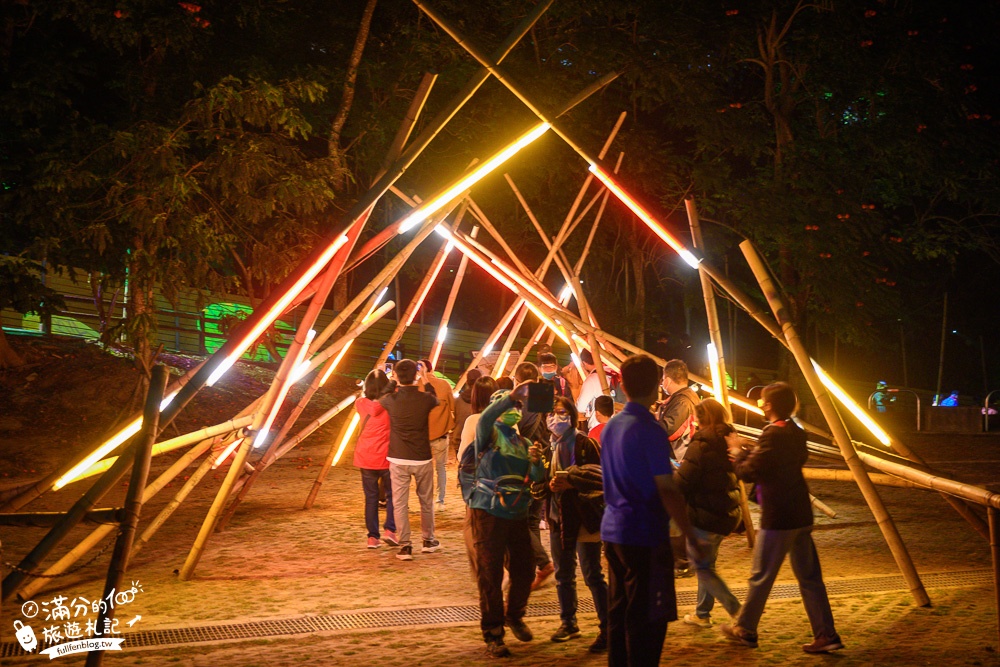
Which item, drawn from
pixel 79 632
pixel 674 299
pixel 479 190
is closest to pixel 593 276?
pixel 674 299

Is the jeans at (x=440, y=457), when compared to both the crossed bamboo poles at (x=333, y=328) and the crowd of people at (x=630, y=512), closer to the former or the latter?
the crossed bamboo poles at (x=333, y=328)

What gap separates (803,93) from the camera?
20891 millimetres

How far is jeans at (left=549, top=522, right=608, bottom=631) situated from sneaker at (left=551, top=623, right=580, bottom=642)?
0.02 m

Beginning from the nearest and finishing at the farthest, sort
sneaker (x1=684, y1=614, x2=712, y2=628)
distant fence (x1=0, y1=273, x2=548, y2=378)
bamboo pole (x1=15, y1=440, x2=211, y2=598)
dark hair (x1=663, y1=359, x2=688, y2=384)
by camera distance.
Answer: sneaker (x1=684, y1=614, x2=712, y2=628) → bamboo pole (x1=15, y1=440, x2=211, y2=598) → dark hair (x1=663, y1=359, x2=688, y2=384) → distant fence (x1=0, y1=273, x2=548, y2=378)

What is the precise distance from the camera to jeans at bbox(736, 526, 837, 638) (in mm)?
6016

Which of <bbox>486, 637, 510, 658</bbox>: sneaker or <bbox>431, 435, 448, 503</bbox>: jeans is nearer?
<bbox>486, 637, 510, 658</bbox>: sneaker

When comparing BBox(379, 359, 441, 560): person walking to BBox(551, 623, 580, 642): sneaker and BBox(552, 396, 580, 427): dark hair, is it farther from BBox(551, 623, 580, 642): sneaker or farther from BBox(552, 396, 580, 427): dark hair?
BBox(551, 623, 580, 642): sneaker

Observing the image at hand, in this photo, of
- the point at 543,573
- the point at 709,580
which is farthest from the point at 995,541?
the point at 543,573

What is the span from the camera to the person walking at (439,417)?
11.3m

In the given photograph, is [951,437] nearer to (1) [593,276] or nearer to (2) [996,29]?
(2) [996,29]

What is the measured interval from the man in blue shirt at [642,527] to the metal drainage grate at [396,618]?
236 cm

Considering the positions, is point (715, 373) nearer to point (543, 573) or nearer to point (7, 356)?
point (543, 573)

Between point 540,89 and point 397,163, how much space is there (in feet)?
38.7

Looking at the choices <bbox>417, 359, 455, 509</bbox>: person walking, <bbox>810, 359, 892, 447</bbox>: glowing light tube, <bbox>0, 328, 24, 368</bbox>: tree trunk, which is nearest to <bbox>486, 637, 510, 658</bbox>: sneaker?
<bbox>810, 359, 892, 447</bbox>: glowing light tube
